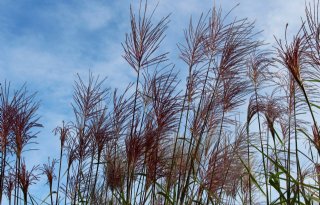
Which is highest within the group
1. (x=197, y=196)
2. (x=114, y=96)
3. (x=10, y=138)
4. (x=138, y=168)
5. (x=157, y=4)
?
(x=157, y=4)

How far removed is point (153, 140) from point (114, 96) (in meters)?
0.63

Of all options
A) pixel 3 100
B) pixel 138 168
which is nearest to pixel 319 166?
pixel 138 168

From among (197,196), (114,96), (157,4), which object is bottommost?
(197,196)

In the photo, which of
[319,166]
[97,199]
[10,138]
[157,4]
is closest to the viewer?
[319,166]

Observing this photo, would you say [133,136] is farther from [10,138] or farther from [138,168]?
[10,138]

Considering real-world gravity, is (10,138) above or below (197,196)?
above

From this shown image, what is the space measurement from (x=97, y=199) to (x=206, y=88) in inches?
54.5

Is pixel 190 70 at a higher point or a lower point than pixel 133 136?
higher

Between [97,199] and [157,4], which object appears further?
[97,199]

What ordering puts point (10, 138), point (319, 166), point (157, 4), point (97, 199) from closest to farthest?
point (319, 166)
point (157, 4)
point (10, 138)
point (97, 199)

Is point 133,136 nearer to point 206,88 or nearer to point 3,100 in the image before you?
point 206,88

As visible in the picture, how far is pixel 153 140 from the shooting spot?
3.38 m

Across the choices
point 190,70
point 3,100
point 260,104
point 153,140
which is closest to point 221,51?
point 190,70

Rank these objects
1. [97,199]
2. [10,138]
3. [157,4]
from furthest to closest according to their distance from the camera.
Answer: [97,199], [10,138], [157,4]
